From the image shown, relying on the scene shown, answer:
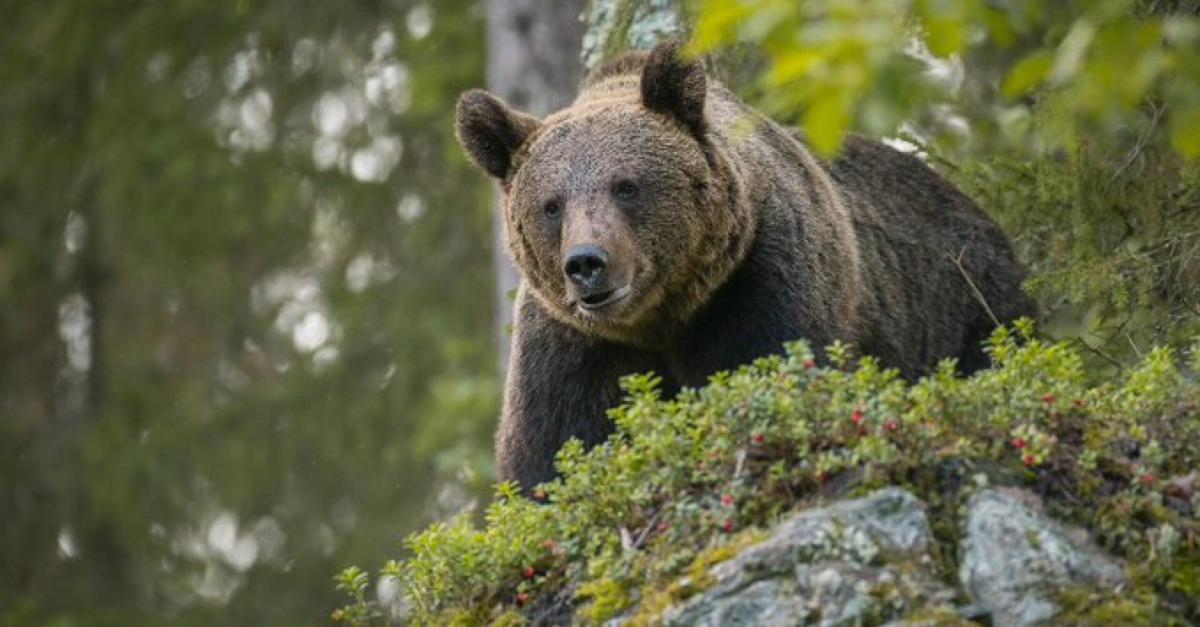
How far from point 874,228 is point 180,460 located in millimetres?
9892

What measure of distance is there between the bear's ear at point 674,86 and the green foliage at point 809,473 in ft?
6.91

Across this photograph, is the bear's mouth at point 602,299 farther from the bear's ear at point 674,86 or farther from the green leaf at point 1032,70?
the green leaf at point 1032,70

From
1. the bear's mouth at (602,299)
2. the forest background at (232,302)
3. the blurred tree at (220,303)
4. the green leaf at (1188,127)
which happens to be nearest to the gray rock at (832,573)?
the green leaf at (1188,127)

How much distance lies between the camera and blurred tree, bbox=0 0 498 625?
649 inches

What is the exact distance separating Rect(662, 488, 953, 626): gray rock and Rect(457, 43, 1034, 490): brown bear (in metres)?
2.27

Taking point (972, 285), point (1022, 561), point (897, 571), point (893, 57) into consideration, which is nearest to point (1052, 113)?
point (972, 285)

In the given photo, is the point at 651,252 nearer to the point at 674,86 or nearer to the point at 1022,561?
the point at 674,86

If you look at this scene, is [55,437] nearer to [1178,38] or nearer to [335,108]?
[335,108]

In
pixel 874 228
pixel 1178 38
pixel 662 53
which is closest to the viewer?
pixel 1178 38

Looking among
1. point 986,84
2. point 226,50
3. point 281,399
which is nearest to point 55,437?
point 281,399

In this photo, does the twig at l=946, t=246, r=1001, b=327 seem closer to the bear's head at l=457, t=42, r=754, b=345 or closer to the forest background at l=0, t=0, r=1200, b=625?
the bear's head at l=457, t=42, r=754, b=345

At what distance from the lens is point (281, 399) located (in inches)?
667

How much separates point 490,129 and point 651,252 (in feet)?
3.16

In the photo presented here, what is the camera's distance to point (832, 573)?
4.99 metres
